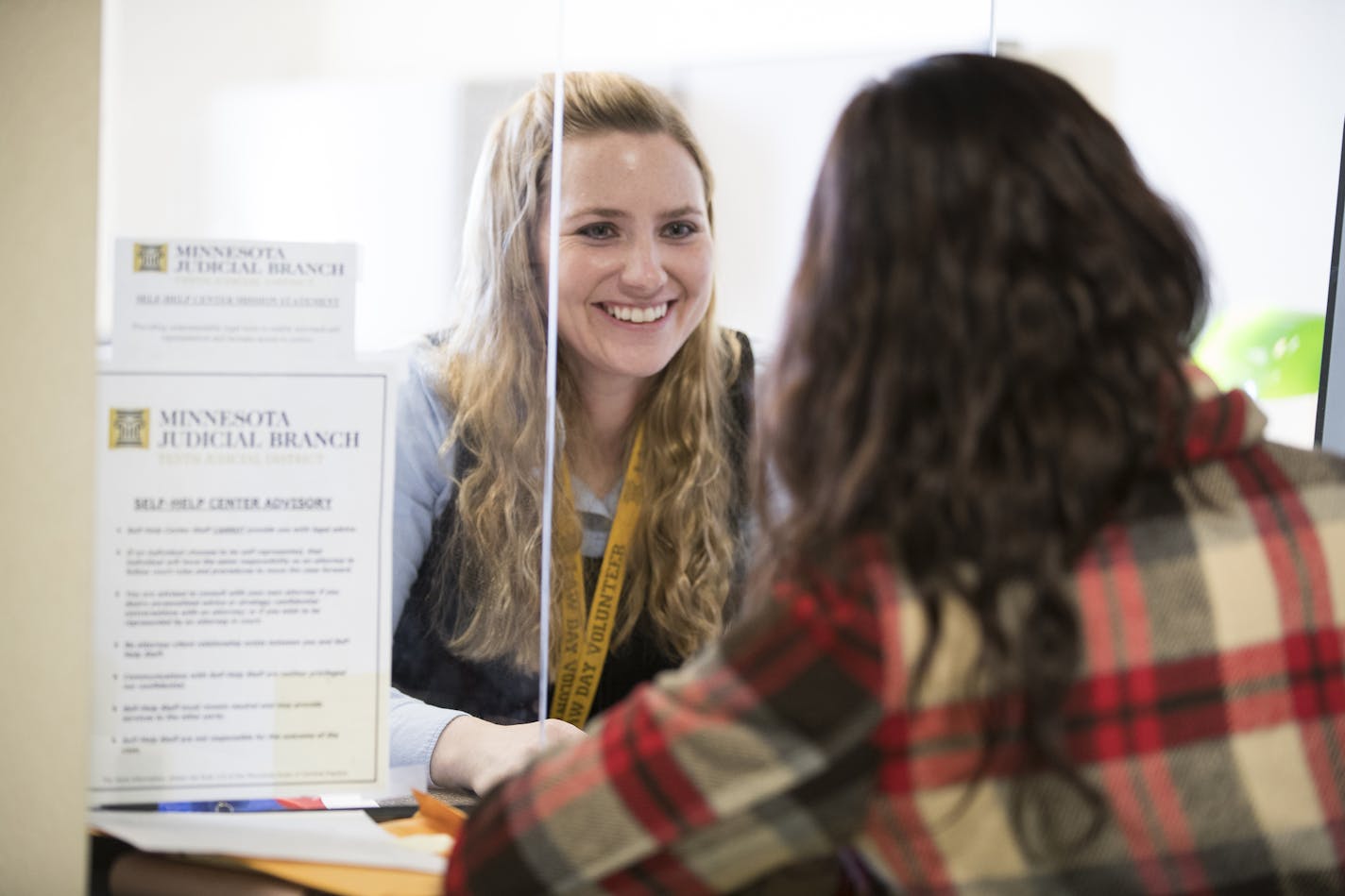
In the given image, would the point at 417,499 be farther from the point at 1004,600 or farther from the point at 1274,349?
the point at 1274,349

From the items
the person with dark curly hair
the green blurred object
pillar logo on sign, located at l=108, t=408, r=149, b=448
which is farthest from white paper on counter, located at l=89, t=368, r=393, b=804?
the green blurred object

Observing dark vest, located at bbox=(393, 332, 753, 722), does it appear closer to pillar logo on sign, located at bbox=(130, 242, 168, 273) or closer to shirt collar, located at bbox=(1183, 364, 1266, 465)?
pillar logo on sign, located at bbox=(130, 242, 168, 273)

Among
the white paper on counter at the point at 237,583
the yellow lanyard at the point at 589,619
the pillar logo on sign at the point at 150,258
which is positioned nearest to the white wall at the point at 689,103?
the pillar logo on sign at the point at 150,258

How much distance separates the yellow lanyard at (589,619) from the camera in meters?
1.54

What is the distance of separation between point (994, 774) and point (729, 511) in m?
0.73

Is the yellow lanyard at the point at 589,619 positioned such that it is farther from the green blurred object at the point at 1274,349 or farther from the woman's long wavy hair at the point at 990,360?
the green blurred object at the point at 1274,349

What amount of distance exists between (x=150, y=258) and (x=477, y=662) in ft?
1.90

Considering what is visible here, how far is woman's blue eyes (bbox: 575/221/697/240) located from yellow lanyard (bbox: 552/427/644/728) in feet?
0.99

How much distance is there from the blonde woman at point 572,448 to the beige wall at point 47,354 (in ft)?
1.08

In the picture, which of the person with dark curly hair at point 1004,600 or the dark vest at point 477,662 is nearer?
the person with dark curly hair at point 1004,600

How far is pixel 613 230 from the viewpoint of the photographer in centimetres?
150

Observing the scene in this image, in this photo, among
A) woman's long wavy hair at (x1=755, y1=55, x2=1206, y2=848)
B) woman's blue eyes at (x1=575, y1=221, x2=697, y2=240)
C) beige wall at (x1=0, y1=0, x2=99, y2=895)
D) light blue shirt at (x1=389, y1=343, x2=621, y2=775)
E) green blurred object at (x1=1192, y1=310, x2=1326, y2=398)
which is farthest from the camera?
green blurred object at (x1=1192, y1=310, x2=1326, y2=398)

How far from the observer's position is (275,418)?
4.31 ft

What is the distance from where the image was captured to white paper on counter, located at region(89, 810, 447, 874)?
4.16 feet
